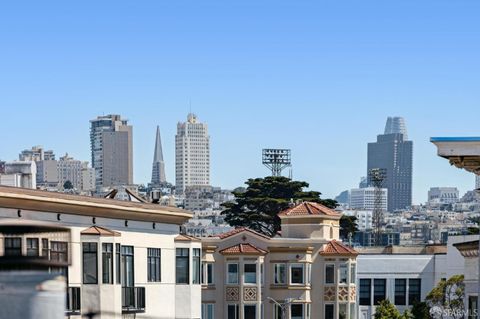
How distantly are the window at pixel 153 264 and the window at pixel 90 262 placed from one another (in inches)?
169

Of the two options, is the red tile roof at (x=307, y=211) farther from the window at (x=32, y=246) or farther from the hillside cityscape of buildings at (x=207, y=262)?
the window at (x=32, y=246)

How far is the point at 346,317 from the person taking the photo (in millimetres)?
64812

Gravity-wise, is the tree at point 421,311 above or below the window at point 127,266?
below

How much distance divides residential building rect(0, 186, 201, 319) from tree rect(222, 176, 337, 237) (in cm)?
5830

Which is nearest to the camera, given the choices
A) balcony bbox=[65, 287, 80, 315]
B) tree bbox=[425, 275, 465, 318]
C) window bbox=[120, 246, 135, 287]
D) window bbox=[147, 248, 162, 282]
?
balcony bbox=[65, 287, 80, 315]

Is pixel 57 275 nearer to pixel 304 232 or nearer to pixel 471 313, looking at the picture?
pixel 471 313

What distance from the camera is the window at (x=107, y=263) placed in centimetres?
3438

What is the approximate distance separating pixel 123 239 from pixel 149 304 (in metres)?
2.48

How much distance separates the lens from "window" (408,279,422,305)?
90.7 metres

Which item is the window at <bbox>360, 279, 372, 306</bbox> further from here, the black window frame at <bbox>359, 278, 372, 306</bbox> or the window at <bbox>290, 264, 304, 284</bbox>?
the window at <bbox>290, 264, 304, 284</bbox>

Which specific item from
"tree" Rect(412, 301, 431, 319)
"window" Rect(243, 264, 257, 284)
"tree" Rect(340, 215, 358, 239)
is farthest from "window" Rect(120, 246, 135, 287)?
"tree" Rect(340, 215, 358, 239)

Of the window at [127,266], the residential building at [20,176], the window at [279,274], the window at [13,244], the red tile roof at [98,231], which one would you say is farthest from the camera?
the window at [279,274]

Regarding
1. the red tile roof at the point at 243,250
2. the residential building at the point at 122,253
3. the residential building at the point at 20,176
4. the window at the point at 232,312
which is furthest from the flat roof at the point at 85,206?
Answer: the window at the point at 232,312

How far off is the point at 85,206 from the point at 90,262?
149 cm
